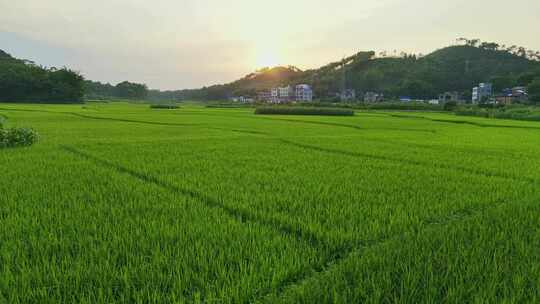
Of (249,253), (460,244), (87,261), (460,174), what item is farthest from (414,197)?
(87,261)

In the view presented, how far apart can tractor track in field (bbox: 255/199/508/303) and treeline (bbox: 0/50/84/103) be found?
66.5 m

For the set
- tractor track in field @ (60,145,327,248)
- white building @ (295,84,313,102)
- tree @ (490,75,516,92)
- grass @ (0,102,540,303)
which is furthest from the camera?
white building @ (295,84,313,102)

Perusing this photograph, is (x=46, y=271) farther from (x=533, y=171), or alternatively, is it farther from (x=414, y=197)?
(x=533, y=171)

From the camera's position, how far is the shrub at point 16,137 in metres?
8.69

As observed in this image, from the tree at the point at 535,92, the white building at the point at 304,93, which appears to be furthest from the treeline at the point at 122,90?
the tree at the point at 535,92

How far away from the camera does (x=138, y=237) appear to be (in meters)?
2.87

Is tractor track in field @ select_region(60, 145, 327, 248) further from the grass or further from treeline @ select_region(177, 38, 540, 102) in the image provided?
treeline @ select_region(177, 38, 540, 102)

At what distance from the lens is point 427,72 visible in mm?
84625

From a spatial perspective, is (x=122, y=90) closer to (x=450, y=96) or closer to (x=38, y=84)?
(x=38, y=84)

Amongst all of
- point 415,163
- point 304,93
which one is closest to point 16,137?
point 415,163

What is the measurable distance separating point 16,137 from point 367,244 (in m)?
10.1

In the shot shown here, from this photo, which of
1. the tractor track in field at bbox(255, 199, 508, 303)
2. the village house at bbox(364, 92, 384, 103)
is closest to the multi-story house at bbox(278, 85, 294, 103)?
the village house at bbox(364, 92, 384, 103)

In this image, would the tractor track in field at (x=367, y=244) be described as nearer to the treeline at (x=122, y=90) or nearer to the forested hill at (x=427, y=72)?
the forested hill at (x=427, y=72)

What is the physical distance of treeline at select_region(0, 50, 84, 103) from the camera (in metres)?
52.5
